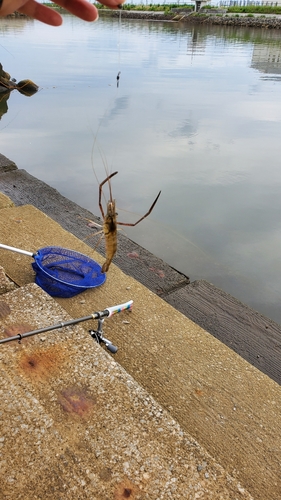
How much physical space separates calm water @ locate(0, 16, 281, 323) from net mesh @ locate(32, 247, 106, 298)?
1.65m

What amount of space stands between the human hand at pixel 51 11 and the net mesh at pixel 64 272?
1860 millimetres

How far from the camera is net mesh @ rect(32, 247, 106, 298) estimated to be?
3143mm

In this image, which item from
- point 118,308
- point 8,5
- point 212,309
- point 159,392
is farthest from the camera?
point 212,309

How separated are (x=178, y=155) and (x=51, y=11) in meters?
6.96

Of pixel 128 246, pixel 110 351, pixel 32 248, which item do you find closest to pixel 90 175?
pixel 128 246

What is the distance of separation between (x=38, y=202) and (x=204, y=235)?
2592 millimetres

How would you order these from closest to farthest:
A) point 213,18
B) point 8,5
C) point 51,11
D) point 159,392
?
point 8,5 → point 51,11 → point 159,392 → point 213,18

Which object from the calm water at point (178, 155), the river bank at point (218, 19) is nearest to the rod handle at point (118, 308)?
the calm water at point (178, 155)

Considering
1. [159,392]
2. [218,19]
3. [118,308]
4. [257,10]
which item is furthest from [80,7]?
[257,10]

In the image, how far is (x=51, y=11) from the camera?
1.92 meters

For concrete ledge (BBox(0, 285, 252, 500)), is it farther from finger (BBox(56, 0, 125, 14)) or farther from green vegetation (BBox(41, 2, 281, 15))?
green vegetation (BBox(41, 2, 281, 15))

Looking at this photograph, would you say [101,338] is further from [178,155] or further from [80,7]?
[178,155]

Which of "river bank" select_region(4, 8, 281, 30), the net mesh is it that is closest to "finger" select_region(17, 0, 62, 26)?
the net mesh

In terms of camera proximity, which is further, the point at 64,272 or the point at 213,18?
the point at 213,18
